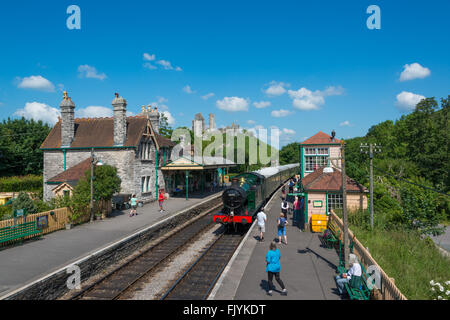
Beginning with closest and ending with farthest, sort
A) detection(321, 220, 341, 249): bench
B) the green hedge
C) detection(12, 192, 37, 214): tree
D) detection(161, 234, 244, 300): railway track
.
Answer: detection(161, 234, 244, 300): railway track, detection(321, 220, 341, 249): bench, detection(12, 192, 37, 214): tree, the green hedge

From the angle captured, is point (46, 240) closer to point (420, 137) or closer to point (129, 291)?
point (129, 291)

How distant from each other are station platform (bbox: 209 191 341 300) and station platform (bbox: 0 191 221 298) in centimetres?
611

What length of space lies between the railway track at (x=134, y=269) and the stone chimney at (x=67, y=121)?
14.6m

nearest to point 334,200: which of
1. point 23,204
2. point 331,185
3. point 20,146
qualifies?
point 331,185

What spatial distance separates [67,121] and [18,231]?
1442cm

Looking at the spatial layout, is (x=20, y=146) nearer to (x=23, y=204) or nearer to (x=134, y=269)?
(x=23, y=204)

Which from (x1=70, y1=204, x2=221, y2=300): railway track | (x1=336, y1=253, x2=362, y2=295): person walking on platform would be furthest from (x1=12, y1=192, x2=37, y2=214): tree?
(x1=336, y1=253, x2=362, y2=295): person walking on platform

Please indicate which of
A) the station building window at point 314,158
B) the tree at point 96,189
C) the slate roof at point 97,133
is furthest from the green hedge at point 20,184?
the station building window at point 314,158

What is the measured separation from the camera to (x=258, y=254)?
1249 centimetres

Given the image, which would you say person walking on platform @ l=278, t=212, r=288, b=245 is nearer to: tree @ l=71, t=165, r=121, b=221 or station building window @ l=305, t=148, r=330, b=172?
station building window @ l=305, t=148, r=330, b=172

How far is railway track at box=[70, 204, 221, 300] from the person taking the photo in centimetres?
980

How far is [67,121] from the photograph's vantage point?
2569 cm

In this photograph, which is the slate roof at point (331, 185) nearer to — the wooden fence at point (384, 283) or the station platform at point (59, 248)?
the wooden fence at point (384, 283)

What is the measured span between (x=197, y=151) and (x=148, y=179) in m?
35.4
